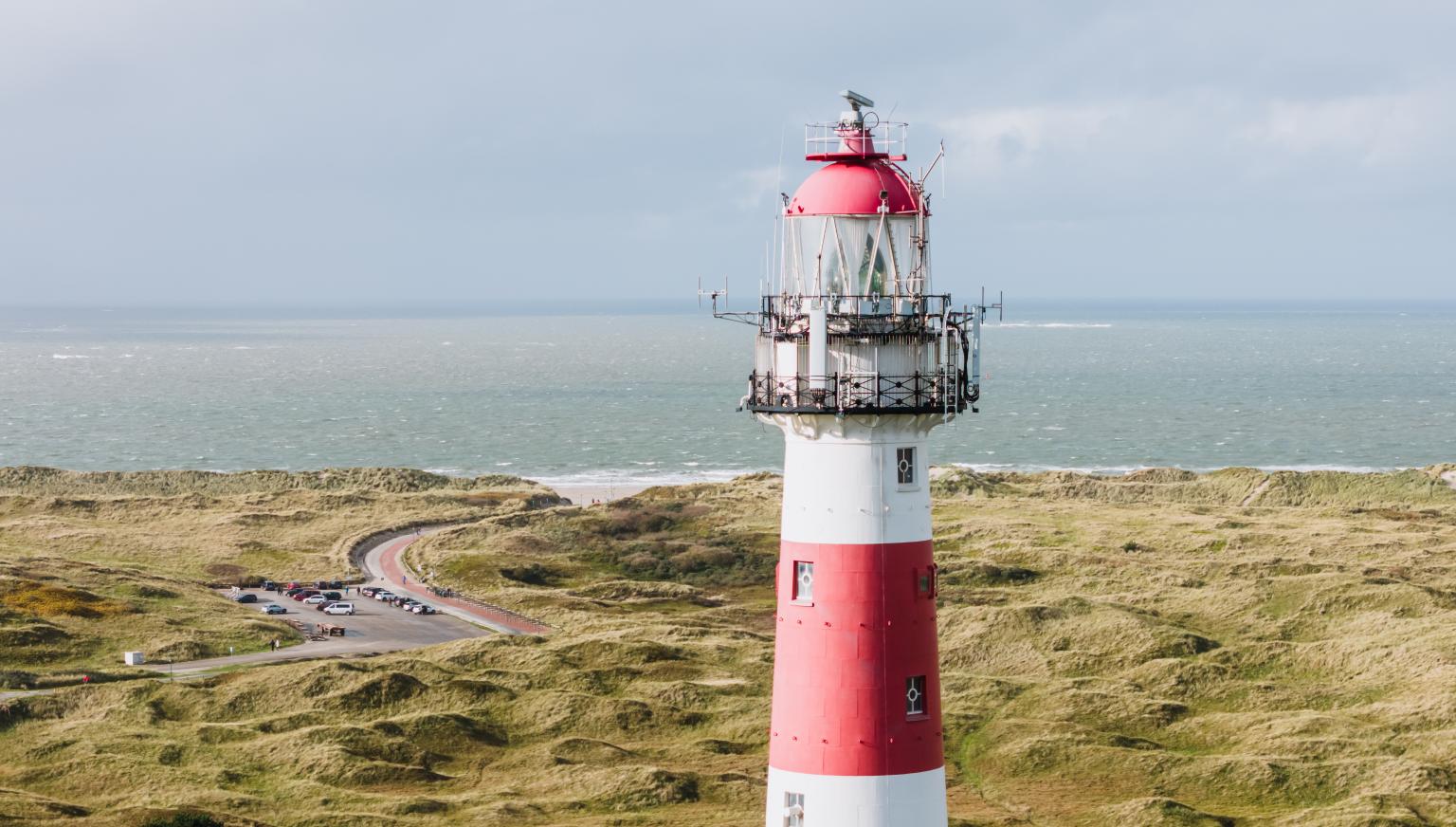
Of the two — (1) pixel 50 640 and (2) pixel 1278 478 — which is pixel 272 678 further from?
(2) pixel 1278 478

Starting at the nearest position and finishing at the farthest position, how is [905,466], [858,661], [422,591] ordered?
[905,466], [858,661], [422,591]

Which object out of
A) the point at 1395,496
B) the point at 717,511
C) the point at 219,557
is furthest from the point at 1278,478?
the point at 219,557

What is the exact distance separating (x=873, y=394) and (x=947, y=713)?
145ft

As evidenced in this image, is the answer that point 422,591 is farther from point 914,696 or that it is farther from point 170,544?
point 914,696

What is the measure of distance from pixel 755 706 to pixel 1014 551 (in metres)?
40.0

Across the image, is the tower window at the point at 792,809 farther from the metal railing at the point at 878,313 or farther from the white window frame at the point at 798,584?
the metal railing at the point at 878,313

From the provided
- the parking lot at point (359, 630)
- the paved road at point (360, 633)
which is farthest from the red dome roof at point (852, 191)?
the parking lot at point (359, 630)

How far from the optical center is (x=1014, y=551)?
10062 cm

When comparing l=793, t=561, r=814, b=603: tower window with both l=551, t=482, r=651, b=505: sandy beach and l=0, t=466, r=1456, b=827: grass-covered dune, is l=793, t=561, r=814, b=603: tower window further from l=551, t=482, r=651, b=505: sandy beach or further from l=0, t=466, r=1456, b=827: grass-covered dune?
l=551, t=482, r=651, b=505: sandy beach

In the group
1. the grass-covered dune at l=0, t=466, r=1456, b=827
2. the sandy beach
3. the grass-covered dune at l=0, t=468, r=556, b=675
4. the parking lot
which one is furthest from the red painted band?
the sandy beach

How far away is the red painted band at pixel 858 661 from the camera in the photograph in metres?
21.6

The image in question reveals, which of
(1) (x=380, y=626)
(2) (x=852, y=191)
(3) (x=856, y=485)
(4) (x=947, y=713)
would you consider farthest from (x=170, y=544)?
(2) (x=852, y=191)

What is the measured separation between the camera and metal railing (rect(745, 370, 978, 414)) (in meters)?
20.9

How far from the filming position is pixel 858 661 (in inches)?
853
